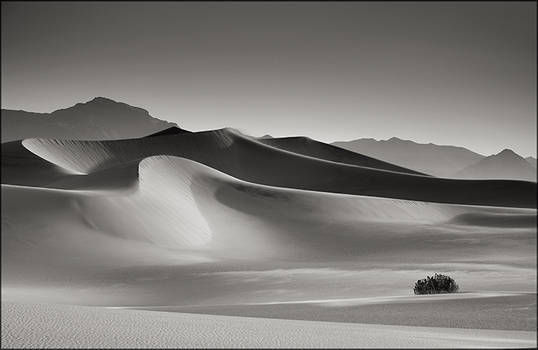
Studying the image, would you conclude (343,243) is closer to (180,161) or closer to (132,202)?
(132,202)

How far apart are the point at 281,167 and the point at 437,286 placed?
63.4 meters

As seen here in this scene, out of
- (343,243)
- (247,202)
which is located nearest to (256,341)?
(343,243)

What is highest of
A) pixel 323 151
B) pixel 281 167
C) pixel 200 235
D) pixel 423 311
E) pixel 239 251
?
pixel 323 151

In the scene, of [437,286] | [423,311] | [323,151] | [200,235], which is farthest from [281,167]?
[423,311]

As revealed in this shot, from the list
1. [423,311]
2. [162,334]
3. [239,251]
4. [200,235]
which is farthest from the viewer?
[200,235]

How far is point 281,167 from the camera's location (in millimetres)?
79000

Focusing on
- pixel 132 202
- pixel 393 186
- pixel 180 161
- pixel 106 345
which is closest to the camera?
pixel 106 345

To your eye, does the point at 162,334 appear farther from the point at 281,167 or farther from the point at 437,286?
the point at 281,167

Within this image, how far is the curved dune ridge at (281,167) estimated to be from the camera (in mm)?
61500

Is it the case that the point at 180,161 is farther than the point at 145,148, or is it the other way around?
→ the point at 145,148

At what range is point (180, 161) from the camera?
4544 centimetres

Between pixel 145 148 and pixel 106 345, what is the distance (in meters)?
79.4

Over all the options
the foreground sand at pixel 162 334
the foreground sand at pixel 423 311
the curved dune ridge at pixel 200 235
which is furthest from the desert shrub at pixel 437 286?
the foreground sand at pixel 162 334

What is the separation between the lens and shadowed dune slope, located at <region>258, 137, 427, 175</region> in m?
95.2
